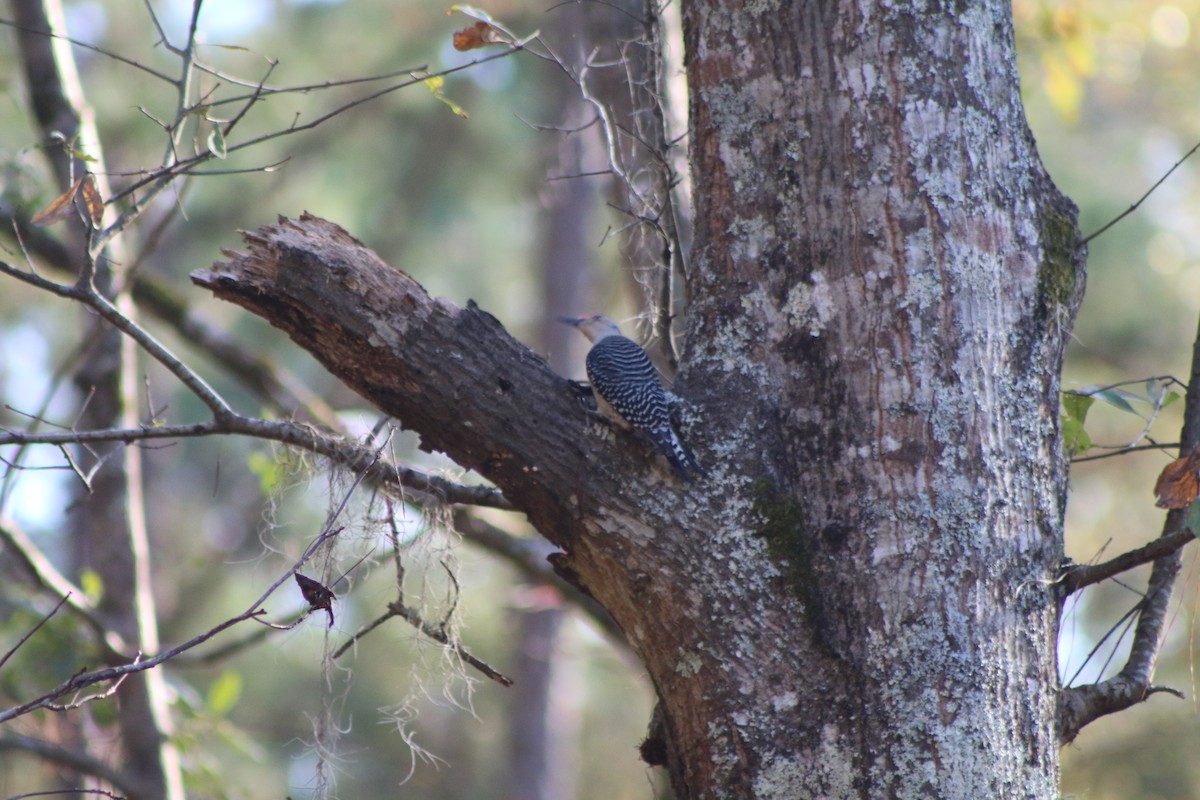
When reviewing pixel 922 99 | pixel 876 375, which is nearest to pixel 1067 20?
pixel 922 99

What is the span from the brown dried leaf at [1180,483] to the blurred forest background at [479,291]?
2.43 m

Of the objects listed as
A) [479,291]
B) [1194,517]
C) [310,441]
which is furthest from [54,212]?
[479,291]

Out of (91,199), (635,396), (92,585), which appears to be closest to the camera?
(91,199)

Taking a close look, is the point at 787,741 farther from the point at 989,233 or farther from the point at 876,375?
the point at 989,233

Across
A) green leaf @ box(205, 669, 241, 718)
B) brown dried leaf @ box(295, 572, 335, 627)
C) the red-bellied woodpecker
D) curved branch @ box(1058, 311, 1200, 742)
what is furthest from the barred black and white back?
green leaf @ box(205, 669, 241, 718)

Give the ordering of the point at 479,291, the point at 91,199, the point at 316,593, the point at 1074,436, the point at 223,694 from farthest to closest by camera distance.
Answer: the point at 479,291 → the point at 223,694 → the point at 1074,436 → the point at 91,199 → the point at 316,593

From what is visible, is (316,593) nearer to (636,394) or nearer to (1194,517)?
(636,394)

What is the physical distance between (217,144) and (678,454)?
1.16 meters

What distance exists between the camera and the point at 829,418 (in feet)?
6.66

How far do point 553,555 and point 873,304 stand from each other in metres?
0.79

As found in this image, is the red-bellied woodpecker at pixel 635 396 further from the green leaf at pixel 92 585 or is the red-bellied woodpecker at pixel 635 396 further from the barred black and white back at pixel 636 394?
the green leaf at pixel 92 585

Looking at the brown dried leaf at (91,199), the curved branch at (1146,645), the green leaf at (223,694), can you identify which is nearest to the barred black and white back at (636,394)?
the curved branch at (1146,645)

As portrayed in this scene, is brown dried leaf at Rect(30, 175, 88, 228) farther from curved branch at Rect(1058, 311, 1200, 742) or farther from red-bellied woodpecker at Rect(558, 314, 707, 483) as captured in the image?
curved branch at Rect(1058, 311, 1200, 742)

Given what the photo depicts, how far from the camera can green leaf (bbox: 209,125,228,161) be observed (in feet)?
7.16
